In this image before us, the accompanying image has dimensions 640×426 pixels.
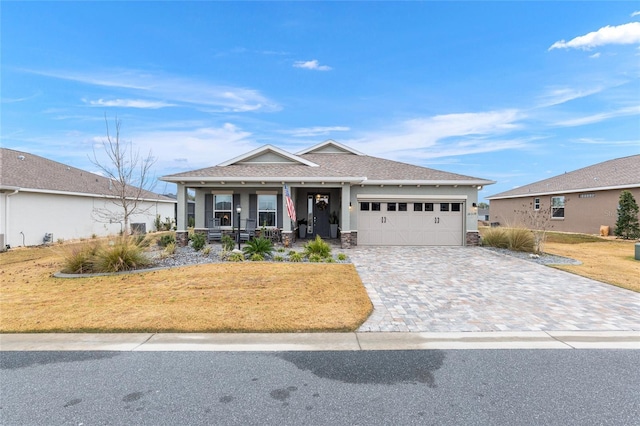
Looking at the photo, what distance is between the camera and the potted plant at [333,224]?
1695 cm

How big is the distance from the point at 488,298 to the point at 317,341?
4220 millimetres

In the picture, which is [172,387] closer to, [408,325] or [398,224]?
[408,325]

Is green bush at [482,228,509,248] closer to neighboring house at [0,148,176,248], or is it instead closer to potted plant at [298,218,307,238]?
potted plant at [298,218,307,238]

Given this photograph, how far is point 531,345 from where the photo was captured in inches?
161

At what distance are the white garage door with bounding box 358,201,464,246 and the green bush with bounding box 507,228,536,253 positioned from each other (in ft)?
7.25

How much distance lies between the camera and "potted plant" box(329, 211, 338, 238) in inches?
667

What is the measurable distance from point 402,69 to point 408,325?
54.3 ft

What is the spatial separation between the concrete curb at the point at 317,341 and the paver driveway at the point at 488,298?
268 millimetres

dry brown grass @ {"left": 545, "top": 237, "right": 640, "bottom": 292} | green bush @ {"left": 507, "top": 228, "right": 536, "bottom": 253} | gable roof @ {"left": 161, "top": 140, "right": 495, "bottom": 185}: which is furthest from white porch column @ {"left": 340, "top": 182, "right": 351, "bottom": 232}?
dry brown grass @ {"left": 545, "top": 237, "right": 640, "bottom": 292}

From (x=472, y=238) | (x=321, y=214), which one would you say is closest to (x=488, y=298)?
(x=472, y=238)

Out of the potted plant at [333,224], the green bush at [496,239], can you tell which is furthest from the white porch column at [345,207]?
the green bush at [496,239]

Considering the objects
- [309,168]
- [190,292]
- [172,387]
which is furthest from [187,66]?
[172,387]

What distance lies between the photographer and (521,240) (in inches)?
499

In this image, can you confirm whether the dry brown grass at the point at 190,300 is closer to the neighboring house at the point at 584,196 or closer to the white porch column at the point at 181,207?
the white porch column at the point at 181,207
